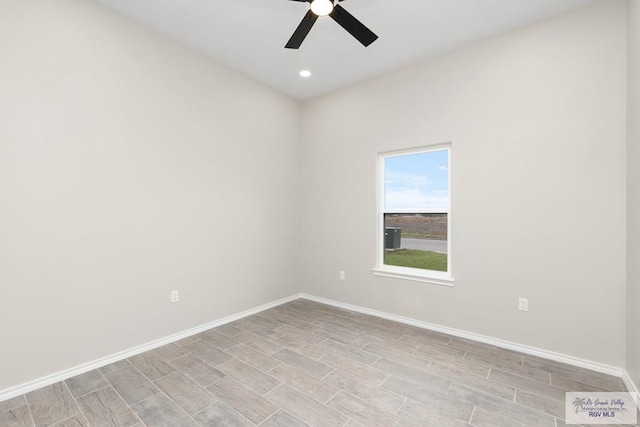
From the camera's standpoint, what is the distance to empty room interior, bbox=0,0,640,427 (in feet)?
6.72

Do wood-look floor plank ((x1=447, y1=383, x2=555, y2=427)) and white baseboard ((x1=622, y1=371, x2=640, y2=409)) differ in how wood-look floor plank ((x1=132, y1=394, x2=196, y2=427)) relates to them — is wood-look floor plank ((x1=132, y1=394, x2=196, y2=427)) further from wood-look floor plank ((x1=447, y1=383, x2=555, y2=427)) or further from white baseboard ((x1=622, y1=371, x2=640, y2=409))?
white baseboard ((x1=622, y1=371, x2=640, y2=409))

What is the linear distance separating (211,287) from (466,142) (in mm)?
3184

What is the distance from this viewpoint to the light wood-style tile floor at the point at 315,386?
1.83m

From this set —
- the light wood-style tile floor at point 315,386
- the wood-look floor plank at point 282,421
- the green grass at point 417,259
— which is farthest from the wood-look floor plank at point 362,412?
the green grass at point 417,259

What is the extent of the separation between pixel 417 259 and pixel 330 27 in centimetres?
275

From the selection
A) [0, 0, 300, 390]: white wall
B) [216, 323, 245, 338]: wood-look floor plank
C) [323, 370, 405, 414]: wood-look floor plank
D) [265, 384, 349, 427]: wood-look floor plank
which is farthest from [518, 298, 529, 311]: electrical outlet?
[0, 0, 300, 390]: white wall

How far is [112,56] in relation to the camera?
2518 millimetres

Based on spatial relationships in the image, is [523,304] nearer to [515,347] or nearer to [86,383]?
[515,347]

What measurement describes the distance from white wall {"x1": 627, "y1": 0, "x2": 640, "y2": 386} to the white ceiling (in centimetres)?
61

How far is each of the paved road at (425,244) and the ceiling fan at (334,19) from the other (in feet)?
7.43

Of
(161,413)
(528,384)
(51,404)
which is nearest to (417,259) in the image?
(528,384)

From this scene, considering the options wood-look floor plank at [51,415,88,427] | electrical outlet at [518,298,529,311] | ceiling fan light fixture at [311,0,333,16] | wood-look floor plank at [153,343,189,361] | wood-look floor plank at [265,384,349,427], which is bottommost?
wood-look floor plank at [51,415,88,427]

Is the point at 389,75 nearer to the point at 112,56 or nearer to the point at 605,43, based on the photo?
the point at 605,43

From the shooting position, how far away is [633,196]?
2.11 metres
